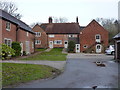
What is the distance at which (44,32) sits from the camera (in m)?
45.9

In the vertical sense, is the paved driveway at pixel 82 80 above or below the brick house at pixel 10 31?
below

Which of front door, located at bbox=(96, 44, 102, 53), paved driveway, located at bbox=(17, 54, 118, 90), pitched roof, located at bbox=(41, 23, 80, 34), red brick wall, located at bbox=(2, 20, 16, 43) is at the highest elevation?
pitched roof, located at bbox=(41, 23, 80, 34)

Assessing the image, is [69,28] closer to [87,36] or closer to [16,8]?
[87,36]

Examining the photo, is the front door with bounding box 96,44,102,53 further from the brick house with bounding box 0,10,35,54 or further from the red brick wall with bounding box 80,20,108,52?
the brick house with bounding box 0,10,35,54

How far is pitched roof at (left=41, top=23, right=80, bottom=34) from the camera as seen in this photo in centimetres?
4676

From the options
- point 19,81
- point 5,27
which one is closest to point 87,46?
point 5,27

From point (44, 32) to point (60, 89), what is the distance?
1582 inches

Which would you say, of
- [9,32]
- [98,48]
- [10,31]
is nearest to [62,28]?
[98,48]

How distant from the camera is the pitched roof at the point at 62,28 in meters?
46.8

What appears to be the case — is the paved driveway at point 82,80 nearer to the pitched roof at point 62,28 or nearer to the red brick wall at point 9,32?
the red brick wall at point 9,32

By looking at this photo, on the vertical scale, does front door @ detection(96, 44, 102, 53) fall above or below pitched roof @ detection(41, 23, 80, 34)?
below

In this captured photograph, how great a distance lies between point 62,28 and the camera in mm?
48344

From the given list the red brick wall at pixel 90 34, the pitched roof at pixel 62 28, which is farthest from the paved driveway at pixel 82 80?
the pitched roof at pixel 62 28

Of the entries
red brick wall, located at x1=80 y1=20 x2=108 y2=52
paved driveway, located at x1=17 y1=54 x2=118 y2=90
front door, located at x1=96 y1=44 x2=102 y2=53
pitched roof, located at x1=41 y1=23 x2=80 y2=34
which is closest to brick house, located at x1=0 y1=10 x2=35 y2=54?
paved driveway, located at x1=17 y1=54 x2=118 y2=90
